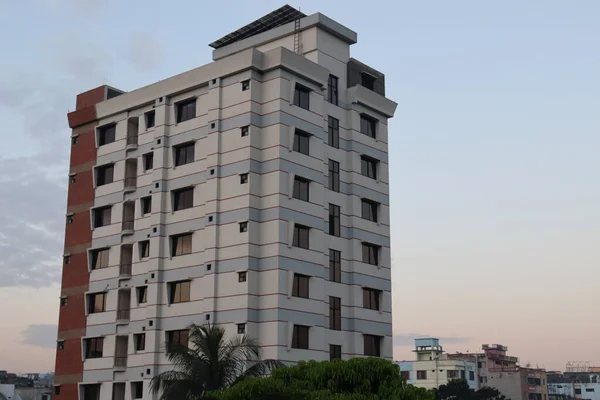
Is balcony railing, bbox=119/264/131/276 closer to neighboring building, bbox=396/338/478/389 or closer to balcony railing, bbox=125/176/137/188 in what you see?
balcony railing, bbox=125/176/137/188

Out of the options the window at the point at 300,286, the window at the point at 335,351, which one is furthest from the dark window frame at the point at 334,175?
the window at the point at 335,351

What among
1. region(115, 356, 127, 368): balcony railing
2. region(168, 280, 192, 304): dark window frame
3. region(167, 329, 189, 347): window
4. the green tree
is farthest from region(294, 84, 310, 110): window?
region(115, 356, 127, 368): balcony railing

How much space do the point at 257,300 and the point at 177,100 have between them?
60.1ft

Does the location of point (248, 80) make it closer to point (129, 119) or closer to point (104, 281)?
point (129, 119)

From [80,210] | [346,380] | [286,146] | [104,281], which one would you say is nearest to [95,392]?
[104,281]

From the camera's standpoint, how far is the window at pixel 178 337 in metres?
60.2

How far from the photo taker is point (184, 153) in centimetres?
6494

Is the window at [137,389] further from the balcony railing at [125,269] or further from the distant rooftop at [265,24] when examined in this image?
the distant rooftop at [265,24]

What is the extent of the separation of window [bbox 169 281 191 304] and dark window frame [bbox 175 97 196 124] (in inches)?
Answer: 512

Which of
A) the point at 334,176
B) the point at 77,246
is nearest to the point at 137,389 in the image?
the point at 77,246

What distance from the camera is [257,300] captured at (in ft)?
189

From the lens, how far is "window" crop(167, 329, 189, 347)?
60156 millimetres

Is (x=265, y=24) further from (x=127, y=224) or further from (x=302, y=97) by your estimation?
(x=127, y=224)

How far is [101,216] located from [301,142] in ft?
64.6
